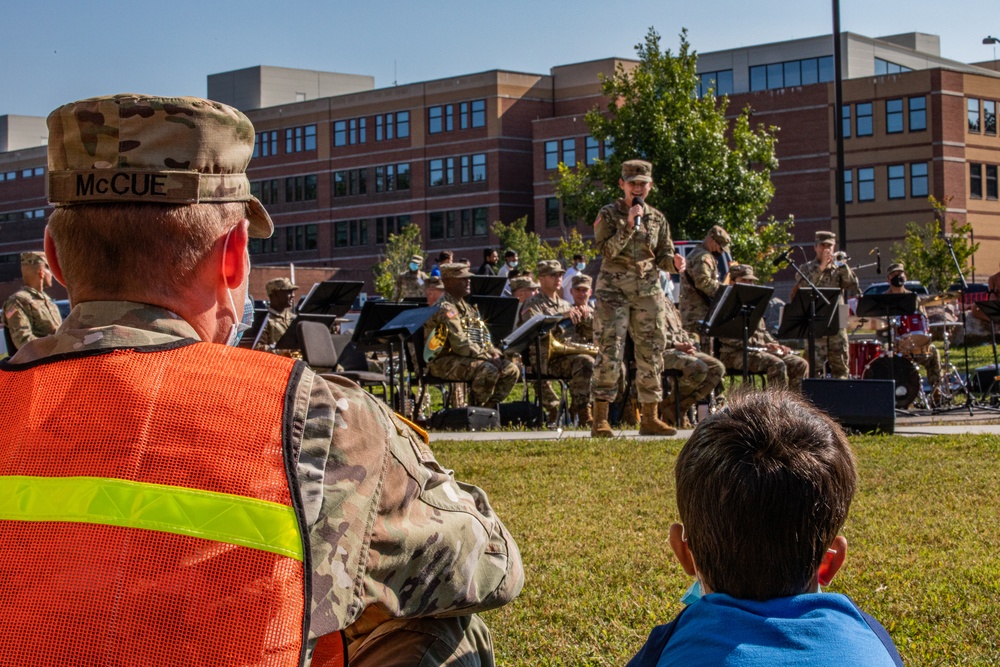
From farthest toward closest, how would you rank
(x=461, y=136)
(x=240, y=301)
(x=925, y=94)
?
(x=461, y=136) < (x=925, y=94) < (x=240, y=301)

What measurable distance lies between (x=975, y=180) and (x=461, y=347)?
5724 cm

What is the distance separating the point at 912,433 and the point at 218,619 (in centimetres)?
1122

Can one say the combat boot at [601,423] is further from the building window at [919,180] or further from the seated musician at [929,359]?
the building window at [919,180]

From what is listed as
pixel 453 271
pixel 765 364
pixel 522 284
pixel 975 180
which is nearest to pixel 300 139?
pixel 975 180

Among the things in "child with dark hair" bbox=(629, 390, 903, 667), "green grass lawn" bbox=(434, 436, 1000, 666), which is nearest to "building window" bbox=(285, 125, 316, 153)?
"green grass lawn" bbox=(434, 436, 1000, 666)

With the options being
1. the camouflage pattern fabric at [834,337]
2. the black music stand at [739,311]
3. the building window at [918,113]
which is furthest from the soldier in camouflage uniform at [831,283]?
the building window at [918,113]

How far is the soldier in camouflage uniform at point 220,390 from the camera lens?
2.22 m

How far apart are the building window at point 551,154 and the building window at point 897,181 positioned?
20646 mm

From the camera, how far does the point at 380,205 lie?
282ft

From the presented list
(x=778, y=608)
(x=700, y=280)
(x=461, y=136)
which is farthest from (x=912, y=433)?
(x=461, y=136)

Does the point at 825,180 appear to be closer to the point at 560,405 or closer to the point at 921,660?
the point at 560,405

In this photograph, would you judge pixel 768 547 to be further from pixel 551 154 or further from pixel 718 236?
pixel 551 154

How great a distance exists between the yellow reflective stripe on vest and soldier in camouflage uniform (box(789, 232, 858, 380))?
601 inches

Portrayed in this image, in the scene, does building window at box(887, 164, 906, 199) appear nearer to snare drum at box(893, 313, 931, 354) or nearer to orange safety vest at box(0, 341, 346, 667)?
snare drum at box(893, 313, 931, 354)
